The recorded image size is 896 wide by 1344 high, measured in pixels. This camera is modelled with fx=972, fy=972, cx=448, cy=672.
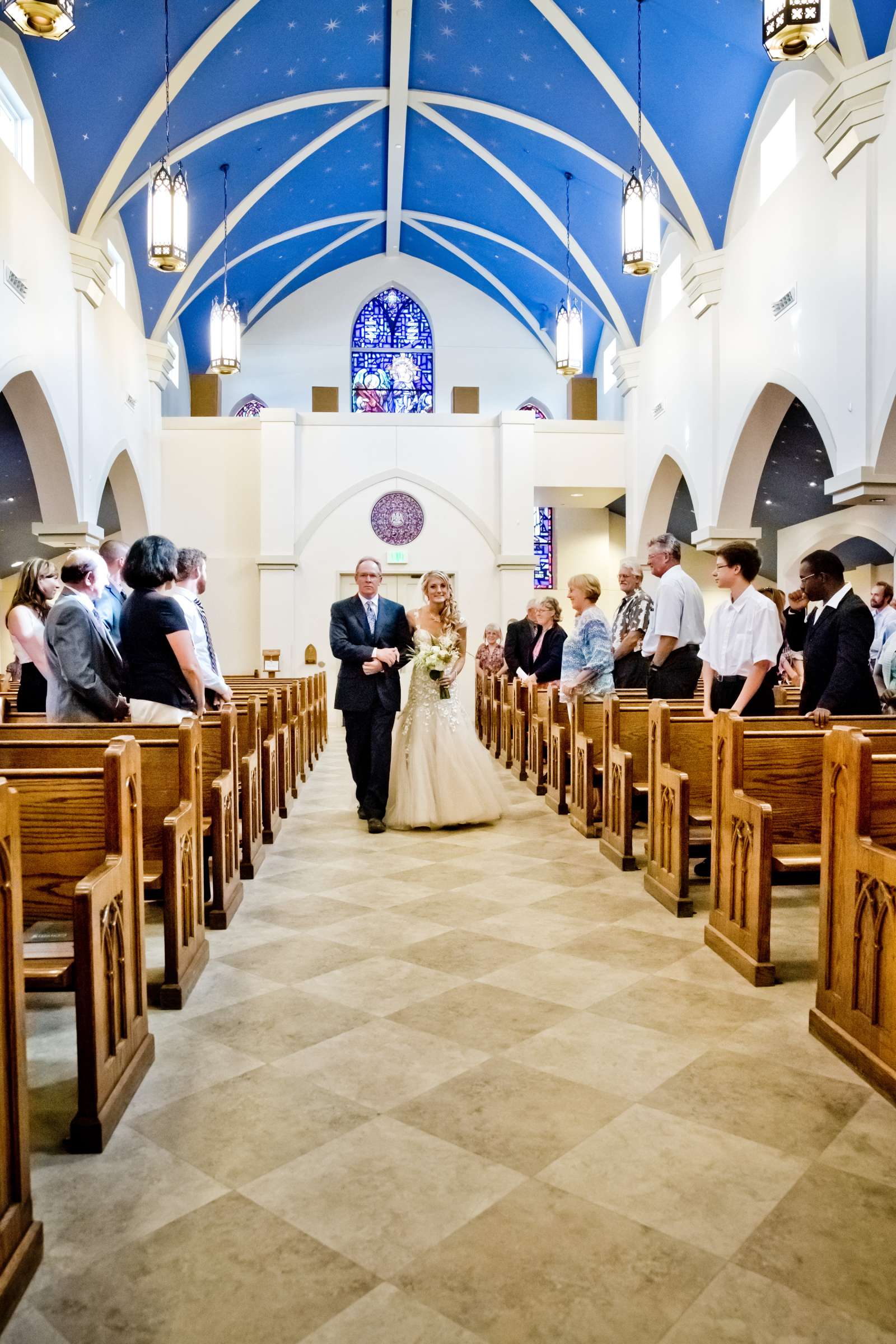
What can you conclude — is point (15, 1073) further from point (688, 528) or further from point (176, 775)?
point (688, 528)

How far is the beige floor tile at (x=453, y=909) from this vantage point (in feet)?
12.7

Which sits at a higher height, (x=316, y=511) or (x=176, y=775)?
(x=316, y=511)

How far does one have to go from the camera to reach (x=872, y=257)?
6.83 m

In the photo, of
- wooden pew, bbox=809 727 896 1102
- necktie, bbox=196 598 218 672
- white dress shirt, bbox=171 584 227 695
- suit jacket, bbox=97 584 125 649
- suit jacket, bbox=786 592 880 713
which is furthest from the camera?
A: suit jacket, bbox=97 584 125 649

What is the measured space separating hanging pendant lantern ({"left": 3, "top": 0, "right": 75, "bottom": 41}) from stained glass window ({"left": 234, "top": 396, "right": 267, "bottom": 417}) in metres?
13.5

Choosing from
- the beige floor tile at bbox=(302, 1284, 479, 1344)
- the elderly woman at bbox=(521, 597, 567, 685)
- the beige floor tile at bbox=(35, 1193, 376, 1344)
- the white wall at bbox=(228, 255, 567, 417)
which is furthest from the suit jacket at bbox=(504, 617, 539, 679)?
the white wall at bbox=(228, 255, 567, 417)

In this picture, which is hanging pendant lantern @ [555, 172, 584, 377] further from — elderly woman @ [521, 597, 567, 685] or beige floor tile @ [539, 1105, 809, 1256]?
beige floor tile @ [539, 1105, 809, 1256]

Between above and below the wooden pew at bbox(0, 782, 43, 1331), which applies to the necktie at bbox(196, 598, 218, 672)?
above

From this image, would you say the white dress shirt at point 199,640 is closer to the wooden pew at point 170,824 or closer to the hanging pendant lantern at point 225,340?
the wooden pew at point 170,824

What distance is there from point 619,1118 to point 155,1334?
1.11 m

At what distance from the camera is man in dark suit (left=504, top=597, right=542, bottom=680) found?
8.70 m

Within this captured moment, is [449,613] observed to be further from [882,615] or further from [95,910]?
[95,910]

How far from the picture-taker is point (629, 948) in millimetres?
3492

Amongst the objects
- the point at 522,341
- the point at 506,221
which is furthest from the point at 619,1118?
the point at 522,341
